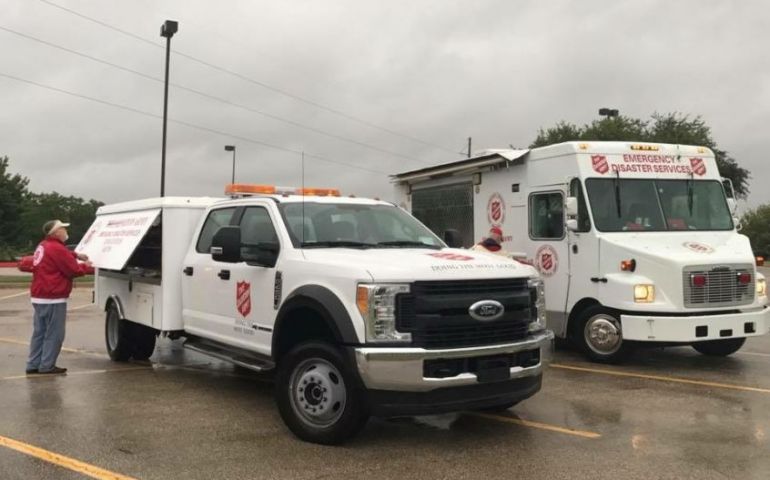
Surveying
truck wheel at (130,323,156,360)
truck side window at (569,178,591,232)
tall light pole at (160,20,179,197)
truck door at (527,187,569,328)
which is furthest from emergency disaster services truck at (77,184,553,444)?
tall light pole at (160,20,179,197)

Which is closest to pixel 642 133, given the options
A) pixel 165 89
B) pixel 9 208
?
pixel 165 89

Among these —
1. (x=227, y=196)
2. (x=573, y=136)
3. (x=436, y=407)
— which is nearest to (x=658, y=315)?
(x=436, y=407)

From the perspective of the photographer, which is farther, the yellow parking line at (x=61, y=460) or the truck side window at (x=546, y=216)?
the truck side window at (x=546, y=216)

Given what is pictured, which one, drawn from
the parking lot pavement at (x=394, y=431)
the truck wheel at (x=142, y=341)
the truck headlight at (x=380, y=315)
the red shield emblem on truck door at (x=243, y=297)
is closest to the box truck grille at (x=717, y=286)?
the parking lot pavement at (x=394, y=431)

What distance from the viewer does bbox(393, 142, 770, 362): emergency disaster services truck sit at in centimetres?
844

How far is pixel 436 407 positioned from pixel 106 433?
Answer: 107 inches

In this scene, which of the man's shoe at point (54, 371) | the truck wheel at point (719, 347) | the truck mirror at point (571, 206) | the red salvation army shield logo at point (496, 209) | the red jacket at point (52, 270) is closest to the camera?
the red jacket at point (52, 270)

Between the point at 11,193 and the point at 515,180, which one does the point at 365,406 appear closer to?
the point at 515,180

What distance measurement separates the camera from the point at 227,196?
8.07m

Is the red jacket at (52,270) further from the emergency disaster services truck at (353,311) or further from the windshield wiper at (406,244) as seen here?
the windshield wiper at (406,244)

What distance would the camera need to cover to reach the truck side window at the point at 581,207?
9164 mm

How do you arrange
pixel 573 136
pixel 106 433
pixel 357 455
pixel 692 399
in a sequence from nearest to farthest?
pixel 357 455 < pixel 106 433 < pixel 692 399 < pixel 573 136

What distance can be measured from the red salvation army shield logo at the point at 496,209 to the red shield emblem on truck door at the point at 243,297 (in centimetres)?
517

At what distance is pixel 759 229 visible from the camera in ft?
207
